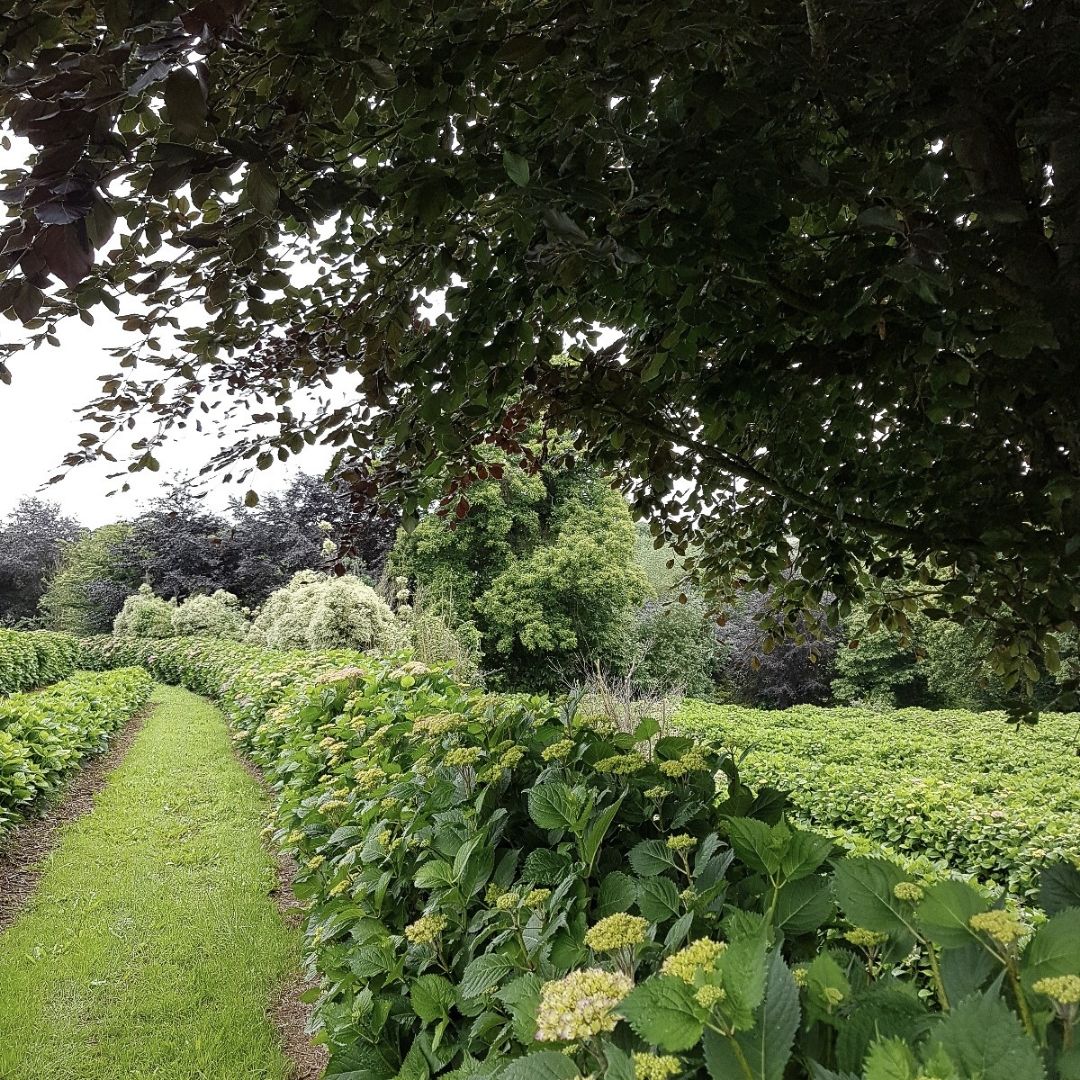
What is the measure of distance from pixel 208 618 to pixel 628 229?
2350cm

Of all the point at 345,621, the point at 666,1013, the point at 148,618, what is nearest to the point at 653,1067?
the point at 666,1013

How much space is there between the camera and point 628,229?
157cm

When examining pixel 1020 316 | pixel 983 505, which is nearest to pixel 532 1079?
pixel 1020 316

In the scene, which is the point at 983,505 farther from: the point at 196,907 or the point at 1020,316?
the point at 196,907

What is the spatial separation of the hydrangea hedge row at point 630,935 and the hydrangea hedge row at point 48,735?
465 cm

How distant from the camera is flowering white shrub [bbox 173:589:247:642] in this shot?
22.4 m

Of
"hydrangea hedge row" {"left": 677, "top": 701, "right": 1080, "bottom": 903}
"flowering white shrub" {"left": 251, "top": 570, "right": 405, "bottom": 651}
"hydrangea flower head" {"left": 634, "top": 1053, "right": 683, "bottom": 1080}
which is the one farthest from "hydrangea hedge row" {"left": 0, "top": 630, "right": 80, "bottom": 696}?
"hydrangea flower head" {"left": 634, "top": 1053, "right": 683, "bottom": 1080}

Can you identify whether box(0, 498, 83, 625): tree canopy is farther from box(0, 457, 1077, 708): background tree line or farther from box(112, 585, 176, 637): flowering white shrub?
box(0, 457, 1077, 708): background tree line

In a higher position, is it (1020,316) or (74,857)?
(1020,316)

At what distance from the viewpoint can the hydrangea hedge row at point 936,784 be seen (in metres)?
5.12

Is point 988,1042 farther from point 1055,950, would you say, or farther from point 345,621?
point 345,621

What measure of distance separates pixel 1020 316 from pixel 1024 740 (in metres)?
10.4

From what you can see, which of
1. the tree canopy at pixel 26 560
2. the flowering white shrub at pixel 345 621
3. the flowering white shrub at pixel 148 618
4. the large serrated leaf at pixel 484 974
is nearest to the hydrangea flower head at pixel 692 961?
the large serrated leaf at pixel 484 974

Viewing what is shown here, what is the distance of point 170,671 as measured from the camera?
20.7m
